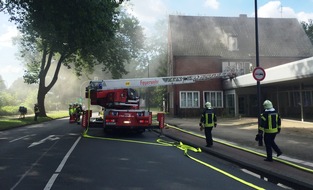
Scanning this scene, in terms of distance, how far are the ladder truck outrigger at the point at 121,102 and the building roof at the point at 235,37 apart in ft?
62.4

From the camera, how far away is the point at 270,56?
120ft

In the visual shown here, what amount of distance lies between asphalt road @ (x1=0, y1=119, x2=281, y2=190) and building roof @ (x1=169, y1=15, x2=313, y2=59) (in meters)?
25.8

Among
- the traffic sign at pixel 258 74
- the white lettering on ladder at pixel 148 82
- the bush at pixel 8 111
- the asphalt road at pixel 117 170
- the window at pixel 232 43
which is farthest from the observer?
the bush at pixel 8 111

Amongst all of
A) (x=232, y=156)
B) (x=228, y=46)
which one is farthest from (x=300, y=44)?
(x=232, y=156)

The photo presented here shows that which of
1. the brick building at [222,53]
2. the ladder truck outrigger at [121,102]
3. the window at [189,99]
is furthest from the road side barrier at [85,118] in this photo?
the window at [189,99]

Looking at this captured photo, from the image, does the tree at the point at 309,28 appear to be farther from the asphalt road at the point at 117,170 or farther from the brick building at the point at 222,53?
the asphalt road at the point at 117,170

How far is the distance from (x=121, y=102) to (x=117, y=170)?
8781 mm

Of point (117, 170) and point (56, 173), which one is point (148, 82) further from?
point (56, 173)

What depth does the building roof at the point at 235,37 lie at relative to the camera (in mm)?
36550

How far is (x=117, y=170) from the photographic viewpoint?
791 cm

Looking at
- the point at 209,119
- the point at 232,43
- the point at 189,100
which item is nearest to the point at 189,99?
the point at 189,100

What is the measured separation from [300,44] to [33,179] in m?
37.5


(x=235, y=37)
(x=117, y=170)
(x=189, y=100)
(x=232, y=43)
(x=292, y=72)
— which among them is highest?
(x=235, y=37)

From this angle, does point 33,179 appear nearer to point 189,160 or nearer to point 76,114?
point 189,160
